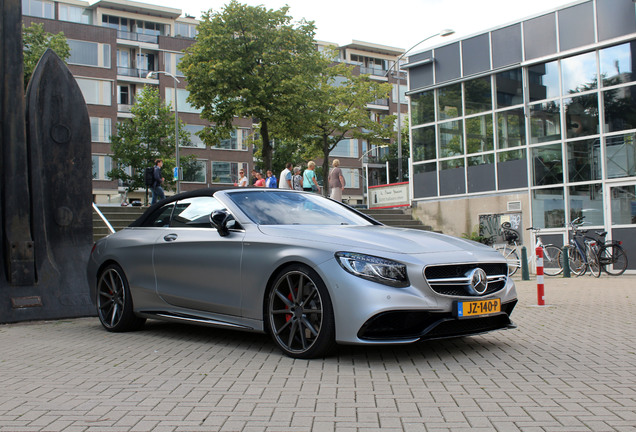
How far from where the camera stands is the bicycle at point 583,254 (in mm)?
17016

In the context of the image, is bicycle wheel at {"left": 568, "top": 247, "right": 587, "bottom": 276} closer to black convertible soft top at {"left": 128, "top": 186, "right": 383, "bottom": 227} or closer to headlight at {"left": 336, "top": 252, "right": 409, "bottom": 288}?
black convertible soft top at {"left": 128, "top": 186, "right": 383, "bottom": 227}

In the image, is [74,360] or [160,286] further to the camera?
[160,286]

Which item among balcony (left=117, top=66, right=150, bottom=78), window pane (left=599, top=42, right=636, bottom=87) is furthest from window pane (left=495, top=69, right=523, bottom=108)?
balcony (left=117, top=66, right=150, bottom=78)

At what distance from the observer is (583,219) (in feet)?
61.8

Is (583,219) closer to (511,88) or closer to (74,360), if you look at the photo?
(511,88)

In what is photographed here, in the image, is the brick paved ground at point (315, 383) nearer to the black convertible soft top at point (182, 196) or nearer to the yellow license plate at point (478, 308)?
the yellow license plate at point (478, 308)

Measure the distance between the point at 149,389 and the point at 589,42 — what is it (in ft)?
58.2

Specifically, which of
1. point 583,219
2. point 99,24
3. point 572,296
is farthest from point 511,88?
point 99,24

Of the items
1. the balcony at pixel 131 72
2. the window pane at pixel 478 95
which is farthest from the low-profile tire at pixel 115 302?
the balcony at pixel 131 72

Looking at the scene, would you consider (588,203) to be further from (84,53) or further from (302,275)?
(84,53)

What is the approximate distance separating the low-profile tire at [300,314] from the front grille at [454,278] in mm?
835

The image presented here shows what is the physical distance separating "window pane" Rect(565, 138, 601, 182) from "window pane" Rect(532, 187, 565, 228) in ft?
2.22

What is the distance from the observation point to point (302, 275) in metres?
5.52

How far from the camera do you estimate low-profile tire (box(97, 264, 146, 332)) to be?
743 centimetres
